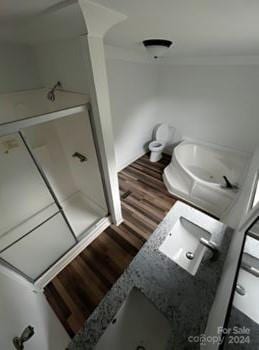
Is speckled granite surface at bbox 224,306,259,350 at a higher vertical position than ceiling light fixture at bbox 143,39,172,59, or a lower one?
lower

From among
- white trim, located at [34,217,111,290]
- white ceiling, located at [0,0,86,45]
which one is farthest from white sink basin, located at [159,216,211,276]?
white ceiling, located at [0,0,86,45]

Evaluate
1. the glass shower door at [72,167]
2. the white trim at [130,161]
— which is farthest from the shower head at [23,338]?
the white trim at [130,161]

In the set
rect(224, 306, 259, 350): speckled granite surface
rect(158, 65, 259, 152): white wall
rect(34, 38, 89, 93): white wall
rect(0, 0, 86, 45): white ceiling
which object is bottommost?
rect(224, 306, 259, 350): speckled granite surface

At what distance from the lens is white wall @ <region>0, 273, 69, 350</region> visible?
2.15 ft

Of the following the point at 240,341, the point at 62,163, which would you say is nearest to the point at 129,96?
the point at 62,163

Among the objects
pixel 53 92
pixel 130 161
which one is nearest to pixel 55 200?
pixel 53 92

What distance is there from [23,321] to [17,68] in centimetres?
208

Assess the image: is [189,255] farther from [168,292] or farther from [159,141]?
[159,141]

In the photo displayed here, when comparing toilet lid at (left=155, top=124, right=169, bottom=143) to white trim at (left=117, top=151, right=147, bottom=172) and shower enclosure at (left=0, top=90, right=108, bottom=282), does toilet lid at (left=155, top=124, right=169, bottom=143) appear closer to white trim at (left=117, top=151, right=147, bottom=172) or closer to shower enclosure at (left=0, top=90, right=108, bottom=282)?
white trim at (left=117, top=151, right=147, bottom=172)

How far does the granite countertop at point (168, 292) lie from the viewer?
0.68m

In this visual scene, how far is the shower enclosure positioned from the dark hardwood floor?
0.70ft

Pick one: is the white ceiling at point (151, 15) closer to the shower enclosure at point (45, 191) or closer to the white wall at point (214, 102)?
the shower enclosure at point (45, 191)

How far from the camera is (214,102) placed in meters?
2.47

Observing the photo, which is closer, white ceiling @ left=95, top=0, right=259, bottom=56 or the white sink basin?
white ceiling @ left=95, top=0, right=259, bottom=56
